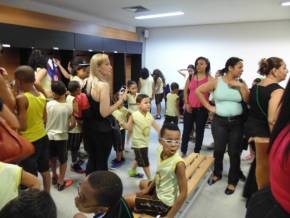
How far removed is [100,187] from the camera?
1.33 meters

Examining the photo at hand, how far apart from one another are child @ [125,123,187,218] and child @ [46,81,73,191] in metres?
1.31

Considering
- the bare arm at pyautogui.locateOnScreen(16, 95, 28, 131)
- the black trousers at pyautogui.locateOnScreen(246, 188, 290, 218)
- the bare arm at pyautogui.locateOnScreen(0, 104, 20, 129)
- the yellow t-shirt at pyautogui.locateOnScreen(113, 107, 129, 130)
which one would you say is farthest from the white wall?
the black trousers at pyautogui.locateOnScreen(246, 188, 290, 218)

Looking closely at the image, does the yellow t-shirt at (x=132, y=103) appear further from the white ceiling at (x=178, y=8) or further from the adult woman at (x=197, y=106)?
the white ceiling at (x=178, y=8)

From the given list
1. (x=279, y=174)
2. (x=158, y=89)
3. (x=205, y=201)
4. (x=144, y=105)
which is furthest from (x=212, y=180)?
(x=158, y=89)

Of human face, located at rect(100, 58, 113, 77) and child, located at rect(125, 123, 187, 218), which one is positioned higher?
human face, located at rect(100, 58, 113, 77)

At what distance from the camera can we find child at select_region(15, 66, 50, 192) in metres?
2.30

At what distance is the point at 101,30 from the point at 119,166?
430 centimetres

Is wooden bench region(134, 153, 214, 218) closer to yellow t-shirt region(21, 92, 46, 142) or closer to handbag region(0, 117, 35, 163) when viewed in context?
yellow t-shirt region(21, 92, 46, 142)

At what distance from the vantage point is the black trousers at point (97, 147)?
2.54 m

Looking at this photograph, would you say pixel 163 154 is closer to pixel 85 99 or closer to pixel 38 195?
pixel 85 99

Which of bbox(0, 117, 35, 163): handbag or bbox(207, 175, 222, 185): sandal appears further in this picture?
bbox(207, 175, 222, 185): sandal

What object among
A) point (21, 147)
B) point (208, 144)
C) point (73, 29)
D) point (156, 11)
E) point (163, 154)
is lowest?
point (208, 144)

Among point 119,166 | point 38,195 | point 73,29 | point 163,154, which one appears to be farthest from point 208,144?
point 38,195

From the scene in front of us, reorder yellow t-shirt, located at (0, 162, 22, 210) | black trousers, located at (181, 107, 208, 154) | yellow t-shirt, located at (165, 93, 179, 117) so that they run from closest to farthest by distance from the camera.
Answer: yellow t-shirt, located at (0, 162, 22, 210) < black trousers, located at (181, 107, 208, 154) < yellow t-shirt, located at (165, 93, 179, 117)
